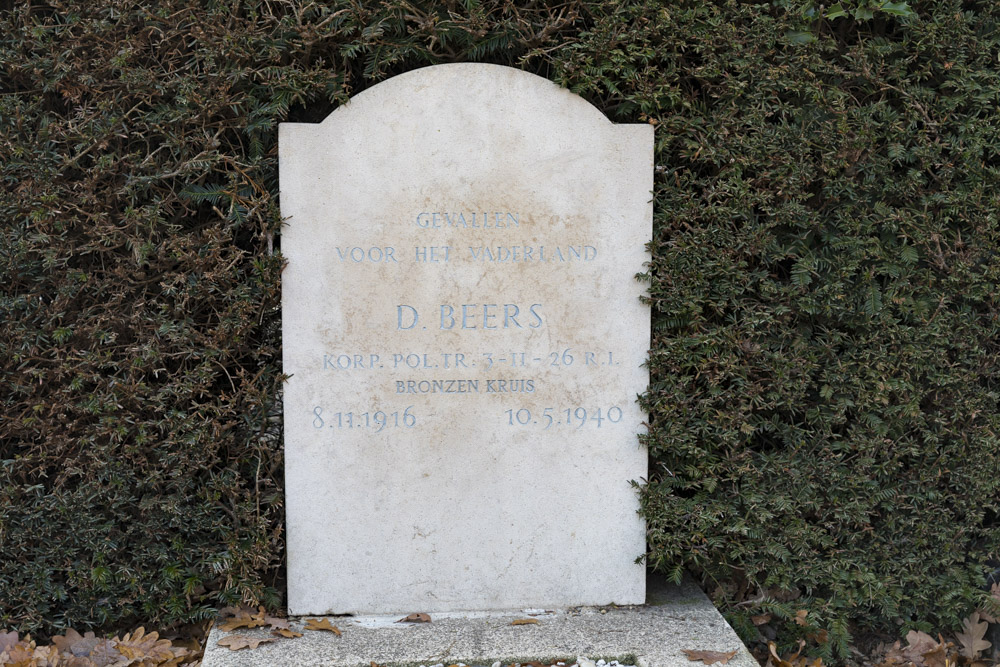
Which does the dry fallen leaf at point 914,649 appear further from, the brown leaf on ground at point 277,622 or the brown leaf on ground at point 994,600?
Answer: the brown leaf on ground at point 277,622

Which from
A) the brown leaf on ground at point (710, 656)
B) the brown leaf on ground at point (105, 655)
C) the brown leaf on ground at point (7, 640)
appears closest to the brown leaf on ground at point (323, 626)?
the brown leaf on ground at point (105, 655)

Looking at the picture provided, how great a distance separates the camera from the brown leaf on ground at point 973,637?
132 inches

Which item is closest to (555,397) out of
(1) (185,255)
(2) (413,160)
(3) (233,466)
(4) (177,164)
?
(2) (413,160)

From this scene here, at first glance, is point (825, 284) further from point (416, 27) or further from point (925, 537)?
point (416, 27)

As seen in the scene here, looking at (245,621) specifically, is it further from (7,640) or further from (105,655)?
(7,640)

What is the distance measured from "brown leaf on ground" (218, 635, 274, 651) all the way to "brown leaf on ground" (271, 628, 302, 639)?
0.04 m

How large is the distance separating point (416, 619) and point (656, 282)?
5.68ft

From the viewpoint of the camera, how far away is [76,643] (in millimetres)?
3059

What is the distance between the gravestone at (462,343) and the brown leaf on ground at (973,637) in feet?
4.91

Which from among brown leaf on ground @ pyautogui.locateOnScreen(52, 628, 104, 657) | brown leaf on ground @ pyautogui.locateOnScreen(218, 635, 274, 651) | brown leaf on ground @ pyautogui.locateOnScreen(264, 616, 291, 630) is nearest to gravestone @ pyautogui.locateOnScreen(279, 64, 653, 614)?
brown leaf on ground @ pyautogui.locateOnScreen(264, 616, 291, 630)

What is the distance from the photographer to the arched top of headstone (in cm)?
312

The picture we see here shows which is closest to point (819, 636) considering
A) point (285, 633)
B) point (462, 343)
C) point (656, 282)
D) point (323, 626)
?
point (656, 282)

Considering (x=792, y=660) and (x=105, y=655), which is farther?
(x=792, y=660)

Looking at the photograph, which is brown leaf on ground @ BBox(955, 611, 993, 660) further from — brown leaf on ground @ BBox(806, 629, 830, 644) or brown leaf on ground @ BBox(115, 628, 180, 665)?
brown leaf on ground @ BBox(115, 628, 180, 665)
